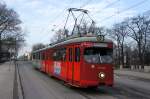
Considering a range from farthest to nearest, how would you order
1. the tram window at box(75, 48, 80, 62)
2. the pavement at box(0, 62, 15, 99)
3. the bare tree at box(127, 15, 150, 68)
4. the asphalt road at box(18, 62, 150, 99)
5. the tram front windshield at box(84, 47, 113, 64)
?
the bare tree at box(127, 15, 150, 68) → the tram window at box(75, 48, 80, 62) → the tram front windshield at box(84, 47, 113, 64) → the pavement at box(0, 62, 15, 99) → the asphalt road at box(18, 62, 150, 99)

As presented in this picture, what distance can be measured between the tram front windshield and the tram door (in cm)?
68

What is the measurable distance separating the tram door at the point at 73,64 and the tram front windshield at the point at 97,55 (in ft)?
2.24

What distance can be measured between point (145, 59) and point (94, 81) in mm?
62670

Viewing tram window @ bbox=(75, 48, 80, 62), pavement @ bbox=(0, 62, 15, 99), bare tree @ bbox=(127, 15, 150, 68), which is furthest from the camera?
bare tree @ bbox=(127, 15, 150, 68)

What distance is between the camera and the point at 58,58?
26.6 m

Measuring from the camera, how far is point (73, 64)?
21.2 metres

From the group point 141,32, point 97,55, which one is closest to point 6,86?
point 97,55

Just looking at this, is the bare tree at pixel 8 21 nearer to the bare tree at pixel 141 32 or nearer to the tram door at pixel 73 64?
the bare tree at pixel 141 32

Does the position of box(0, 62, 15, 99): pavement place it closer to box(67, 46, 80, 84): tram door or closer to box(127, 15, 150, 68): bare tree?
box(67, 46, 80, 84): tram door

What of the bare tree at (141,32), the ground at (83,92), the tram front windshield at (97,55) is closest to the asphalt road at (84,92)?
the ground at (83,92)

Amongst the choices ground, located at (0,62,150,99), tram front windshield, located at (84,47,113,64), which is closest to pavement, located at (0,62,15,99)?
ground, located at (0,62,150,99)

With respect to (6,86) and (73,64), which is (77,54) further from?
(6,86)

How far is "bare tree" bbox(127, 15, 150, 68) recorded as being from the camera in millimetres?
77625

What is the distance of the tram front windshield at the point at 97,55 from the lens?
775 inches
